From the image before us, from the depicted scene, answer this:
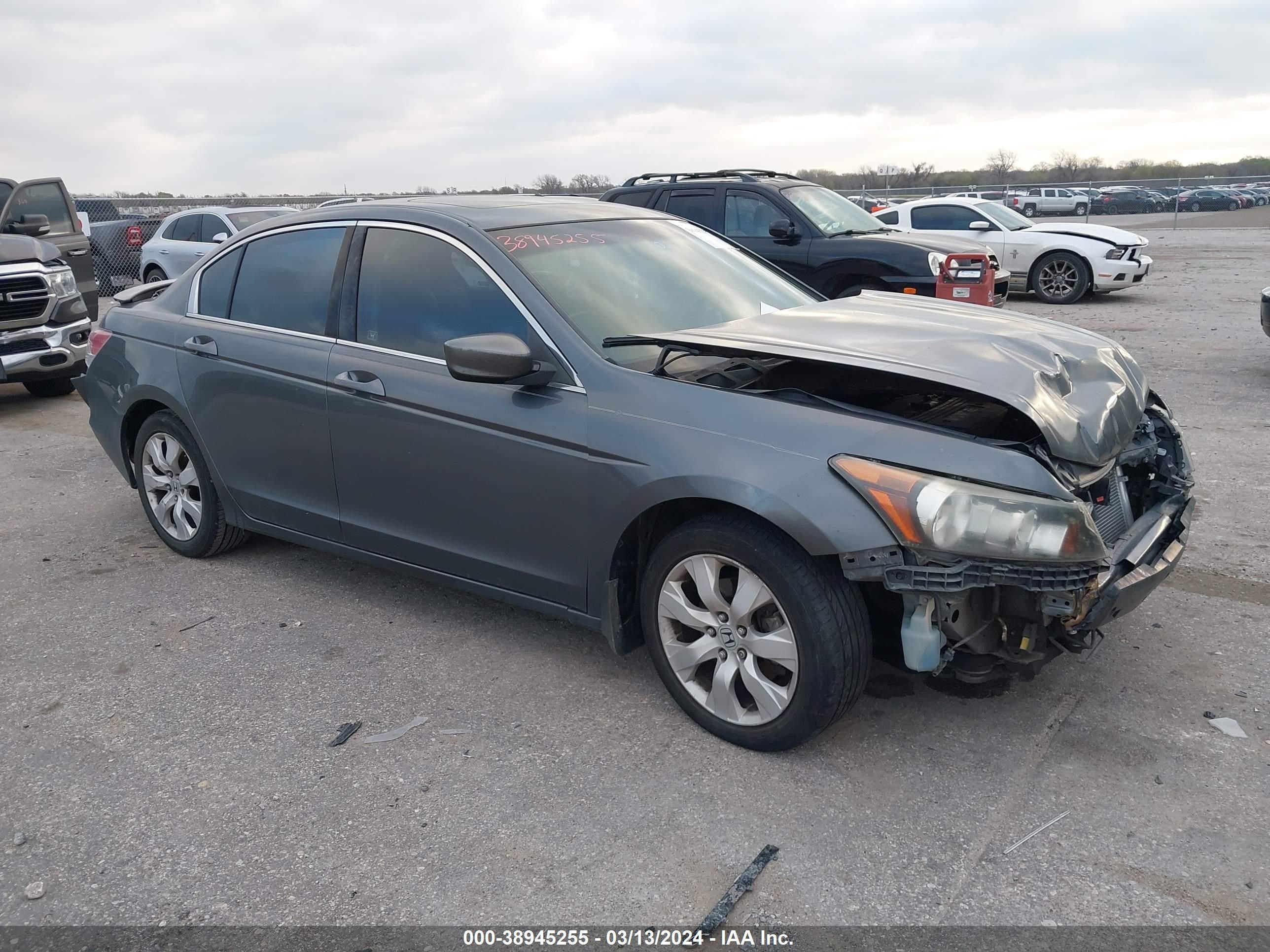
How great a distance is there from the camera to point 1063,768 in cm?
317

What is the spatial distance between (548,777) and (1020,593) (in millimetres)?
1532

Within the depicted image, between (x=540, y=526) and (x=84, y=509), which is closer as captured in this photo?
(x=540, y=526)

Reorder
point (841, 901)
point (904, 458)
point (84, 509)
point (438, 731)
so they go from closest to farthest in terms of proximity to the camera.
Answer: point (841, 901)
point (904, 458)
point (438, 731)
point (84, 509)

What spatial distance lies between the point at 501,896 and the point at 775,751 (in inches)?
39.4

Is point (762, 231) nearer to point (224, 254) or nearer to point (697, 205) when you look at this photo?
point (697, 205)

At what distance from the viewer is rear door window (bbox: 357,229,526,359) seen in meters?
3.79

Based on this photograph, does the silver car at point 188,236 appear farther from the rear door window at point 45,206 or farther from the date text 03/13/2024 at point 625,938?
the date text 03/13/2024 at point 625,938

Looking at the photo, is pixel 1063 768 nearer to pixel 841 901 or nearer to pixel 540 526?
pixel 841 901

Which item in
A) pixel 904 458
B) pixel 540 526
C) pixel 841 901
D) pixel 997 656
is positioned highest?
pixel 904 458

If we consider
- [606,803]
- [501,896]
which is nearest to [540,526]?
[606,803]

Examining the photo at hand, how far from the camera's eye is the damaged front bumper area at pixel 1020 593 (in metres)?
2.86

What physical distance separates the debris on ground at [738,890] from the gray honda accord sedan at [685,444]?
435 mm

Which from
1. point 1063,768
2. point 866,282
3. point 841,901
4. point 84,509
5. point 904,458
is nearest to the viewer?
point 841,901

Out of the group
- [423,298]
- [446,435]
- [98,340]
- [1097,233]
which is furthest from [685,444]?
[1097,233]
